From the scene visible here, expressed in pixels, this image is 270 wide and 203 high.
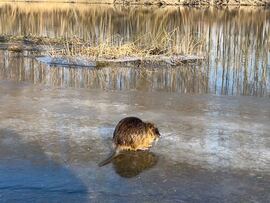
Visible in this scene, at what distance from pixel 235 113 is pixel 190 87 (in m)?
3.37

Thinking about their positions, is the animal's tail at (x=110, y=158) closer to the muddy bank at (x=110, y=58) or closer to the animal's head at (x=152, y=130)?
the animal's head at (x=152, y=130)

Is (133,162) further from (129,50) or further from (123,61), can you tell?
(129,50)

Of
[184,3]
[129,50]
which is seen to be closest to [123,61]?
[129,50]

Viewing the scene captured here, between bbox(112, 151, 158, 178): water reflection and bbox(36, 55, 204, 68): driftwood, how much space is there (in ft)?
29.5

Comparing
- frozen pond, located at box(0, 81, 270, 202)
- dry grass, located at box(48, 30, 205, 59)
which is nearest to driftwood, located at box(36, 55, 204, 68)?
dry grass, located at box(48, 30, 205, 59)

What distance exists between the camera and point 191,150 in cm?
604

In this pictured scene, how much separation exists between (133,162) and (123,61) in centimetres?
985

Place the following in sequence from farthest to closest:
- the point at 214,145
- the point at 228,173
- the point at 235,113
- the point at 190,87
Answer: the point at 190,87
the point at 235,113
the point at 214,145
the point at 228,173

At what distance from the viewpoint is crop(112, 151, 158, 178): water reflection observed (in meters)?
5.28

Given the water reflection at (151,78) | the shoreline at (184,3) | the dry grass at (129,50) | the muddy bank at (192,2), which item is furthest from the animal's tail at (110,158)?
the muddy bank at (192,2)

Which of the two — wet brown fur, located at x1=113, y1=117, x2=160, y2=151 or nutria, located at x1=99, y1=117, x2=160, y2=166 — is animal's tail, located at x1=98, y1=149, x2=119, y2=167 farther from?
wet brown fur, located at x1=113, y1=117, x2=160, y2=151

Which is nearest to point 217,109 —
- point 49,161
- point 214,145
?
point 214,145

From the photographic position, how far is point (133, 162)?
→ 220 inches

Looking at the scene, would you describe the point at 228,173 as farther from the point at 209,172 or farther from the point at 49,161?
the point at 49,161
